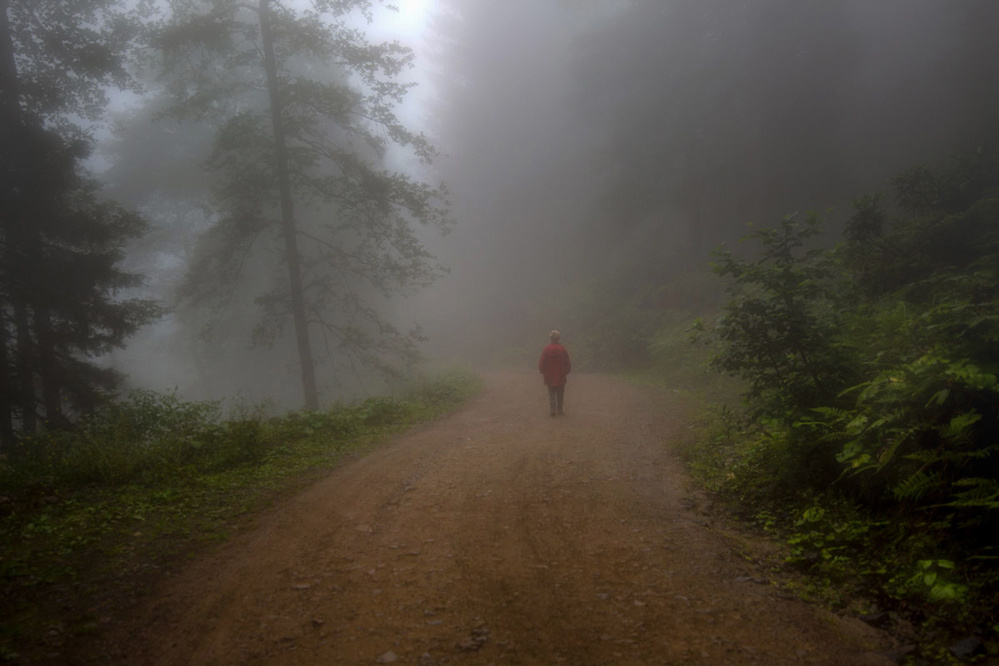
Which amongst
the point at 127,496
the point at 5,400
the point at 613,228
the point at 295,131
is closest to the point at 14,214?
the point at 5,400

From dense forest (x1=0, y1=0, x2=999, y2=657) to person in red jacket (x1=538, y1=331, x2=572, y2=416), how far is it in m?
3.07

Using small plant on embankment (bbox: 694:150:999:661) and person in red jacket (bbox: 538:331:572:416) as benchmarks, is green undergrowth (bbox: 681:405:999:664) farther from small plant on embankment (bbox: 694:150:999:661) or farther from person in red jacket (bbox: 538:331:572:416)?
person in red jacket (bbox: 538:331:572:416)

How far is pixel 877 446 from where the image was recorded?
173 inches

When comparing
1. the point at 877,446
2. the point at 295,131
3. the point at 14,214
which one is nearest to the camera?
the point at 877,446

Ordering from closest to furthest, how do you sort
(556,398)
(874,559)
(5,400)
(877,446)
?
1. (874,559)
2. (877,446)
3. (5,400)
4. (556,398)

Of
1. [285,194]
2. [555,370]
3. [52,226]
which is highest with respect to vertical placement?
[285,194]

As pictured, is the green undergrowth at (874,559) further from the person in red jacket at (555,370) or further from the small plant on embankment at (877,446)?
the person in red jacket at (555,370)

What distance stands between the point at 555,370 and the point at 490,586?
272 inches

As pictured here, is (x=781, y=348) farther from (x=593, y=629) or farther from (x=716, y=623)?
(x=593, y=629)

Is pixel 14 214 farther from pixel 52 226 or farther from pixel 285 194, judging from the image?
pixel 285 194

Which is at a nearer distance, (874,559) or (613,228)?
(874,559)

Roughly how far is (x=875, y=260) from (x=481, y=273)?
2950cm

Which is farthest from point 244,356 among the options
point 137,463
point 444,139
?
point 137,463

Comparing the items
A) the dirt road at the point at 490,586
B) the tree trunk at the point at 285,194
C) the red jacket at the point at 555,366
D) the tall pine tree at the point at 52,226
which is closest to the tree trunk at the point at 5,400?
the tall pine tree at the point at 52,226
